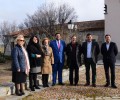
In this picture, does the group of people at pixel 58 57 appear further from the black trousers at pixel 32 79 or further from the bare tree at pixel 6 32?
the bare tree at pixel 6 32

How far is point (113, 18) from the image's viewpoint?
2698 cm

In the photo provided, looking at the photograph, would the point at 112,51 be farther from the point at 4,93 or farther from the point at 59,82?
the point at 4,93

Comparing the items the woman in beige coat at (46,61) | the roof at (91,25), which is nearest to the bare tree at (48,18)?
the roof at (91,25)

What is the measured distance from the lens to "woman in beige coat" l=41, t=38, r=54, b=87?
35.8 feet

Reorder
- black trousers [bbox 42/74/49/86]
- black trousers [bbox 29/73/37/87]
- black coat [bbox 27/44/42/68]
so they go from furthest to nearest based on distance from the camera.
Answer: black trousers [bbox 42/74/49/86]
black trousers [bbox 29/73/37/87]
black coat [bbox 27/44/42/68]

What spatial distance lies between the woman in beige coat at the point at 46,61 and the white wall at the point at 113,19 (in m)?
16.6

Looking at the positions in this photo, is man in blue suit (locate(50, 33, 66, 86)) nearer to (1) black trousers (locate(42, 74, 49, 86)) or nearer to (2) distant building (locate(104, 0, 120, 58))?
(1) black trousers (locate(42, 74, 49, 86))

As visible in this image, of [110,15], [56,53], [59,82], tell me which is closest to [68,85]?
[59,82]

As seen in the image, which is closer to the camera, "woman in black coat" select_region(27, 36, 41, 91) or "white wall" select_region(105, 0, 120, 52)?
"woman in black coat" select_region(27, 36, 41, 91)

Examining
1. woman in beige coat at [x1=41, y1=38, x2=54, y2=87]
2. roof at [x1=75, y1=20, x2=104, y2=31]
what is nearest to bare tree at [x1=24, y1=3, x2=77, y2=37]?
roof at [x1=75, y1=20, x2=104, y2=31]

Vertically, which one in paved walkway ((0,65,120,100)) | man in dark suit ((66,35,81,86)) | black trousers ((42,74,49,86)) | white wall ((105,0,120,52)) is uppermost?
white wall ((105,0,120,52))

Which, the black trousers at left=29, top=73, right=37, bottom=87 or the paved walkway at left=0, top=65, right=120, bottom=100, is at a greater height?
the black trousers at left=29, top=73, right=37, bottom=87

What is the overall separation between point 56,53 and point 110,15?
16745 mm

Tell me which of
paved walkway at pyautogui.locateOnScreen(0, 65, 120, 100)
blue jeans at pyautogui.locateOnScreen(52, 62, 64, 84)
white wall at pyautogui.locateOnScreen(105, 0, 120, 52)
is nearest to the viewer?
paved walkway at pyautogui.locateOnScreen(0, 65, 120, 100)
